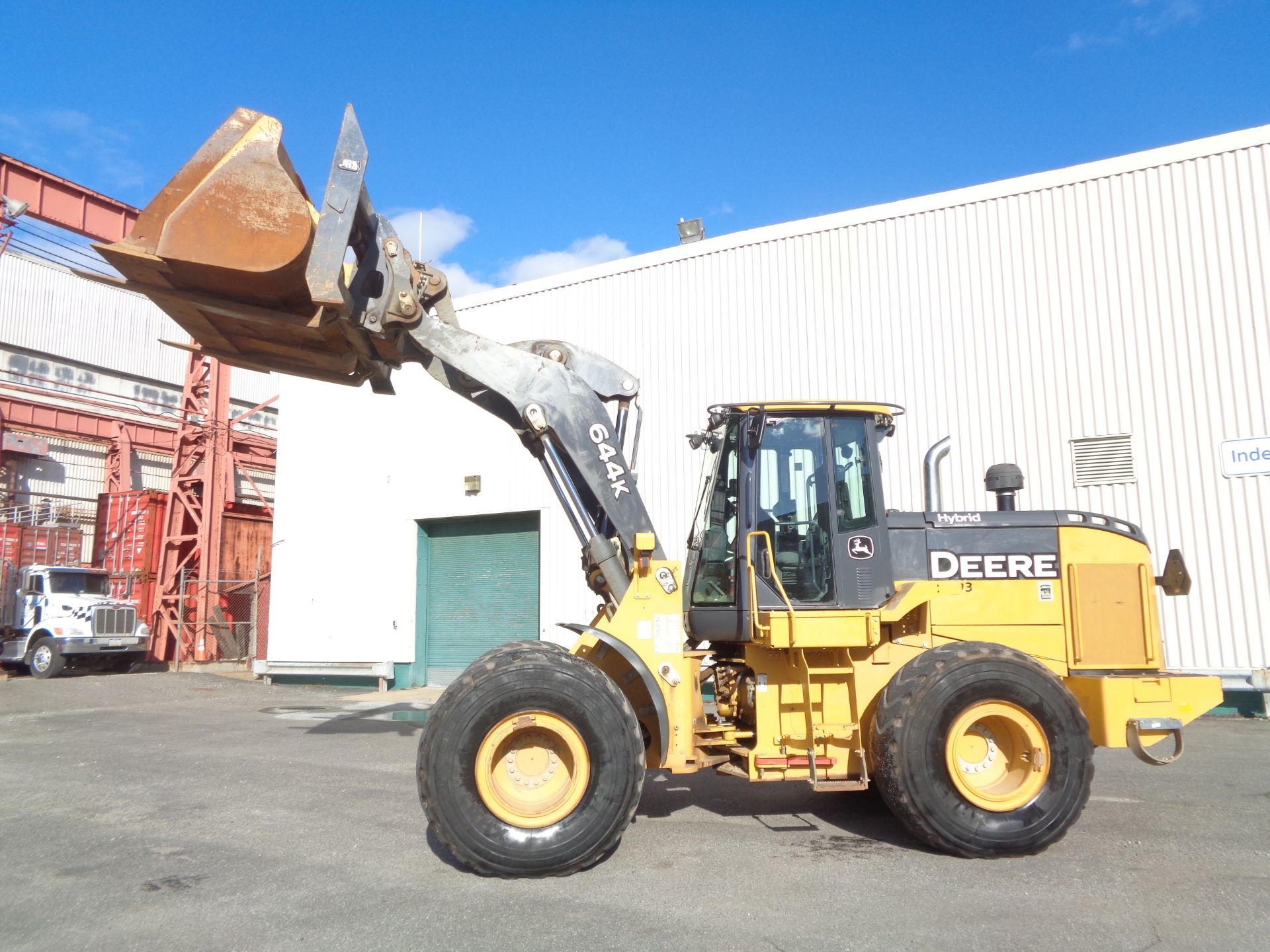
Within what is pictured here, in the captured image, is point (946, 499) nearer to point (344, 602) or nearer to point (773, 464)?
point (773, 464)

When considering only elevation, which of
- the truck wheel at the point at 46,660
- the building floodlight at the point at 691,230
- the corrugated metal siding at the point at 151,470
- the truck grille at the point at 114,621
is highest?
the building floodlight at the point at 691,230

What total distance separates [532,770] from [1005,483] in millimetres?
4106

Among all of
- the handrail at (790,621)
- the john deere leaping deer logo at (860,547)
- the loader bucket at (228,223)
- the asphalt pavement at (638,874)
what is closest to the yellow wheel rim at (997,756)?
the asphalt pavement at (638,874)

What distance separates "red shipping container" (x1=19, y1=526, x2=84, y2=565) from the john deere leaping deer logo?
2670cm

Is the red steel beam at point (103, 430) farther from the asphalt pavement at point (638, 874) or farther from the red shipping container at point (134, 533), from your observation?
the asphalt pavement at point (638, 874)

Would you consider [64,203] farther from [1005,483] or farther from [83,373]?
[1005,483]

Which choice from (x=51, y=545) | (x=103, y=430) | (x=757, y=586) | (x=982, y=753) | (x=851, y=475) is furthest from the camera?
(x=103, y=430)

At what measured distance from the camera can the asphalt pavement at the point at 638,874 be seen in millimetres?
4504

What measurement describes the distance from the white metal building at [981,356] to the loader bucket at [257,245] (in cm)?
996

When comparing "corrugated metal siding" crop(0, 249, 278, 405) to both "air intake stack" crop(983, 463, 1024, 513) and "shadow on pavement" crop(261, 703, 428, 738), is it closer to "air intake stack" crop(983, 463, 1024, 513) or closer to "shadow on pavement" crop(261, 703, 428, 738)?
"shadow on pavement" crop(261, 703, 428, 738)

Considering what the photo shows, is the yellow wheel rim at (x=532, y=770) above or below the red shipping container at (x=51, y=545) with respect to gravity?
below

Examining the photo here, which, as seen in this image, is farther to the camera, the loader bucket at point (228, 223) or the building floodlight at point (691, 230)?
the building floodlight at point (691, 230)

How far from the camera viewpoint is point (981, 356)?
14055mm

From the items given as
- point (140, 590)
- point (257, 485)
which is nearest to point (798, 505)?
point (140, 590)
